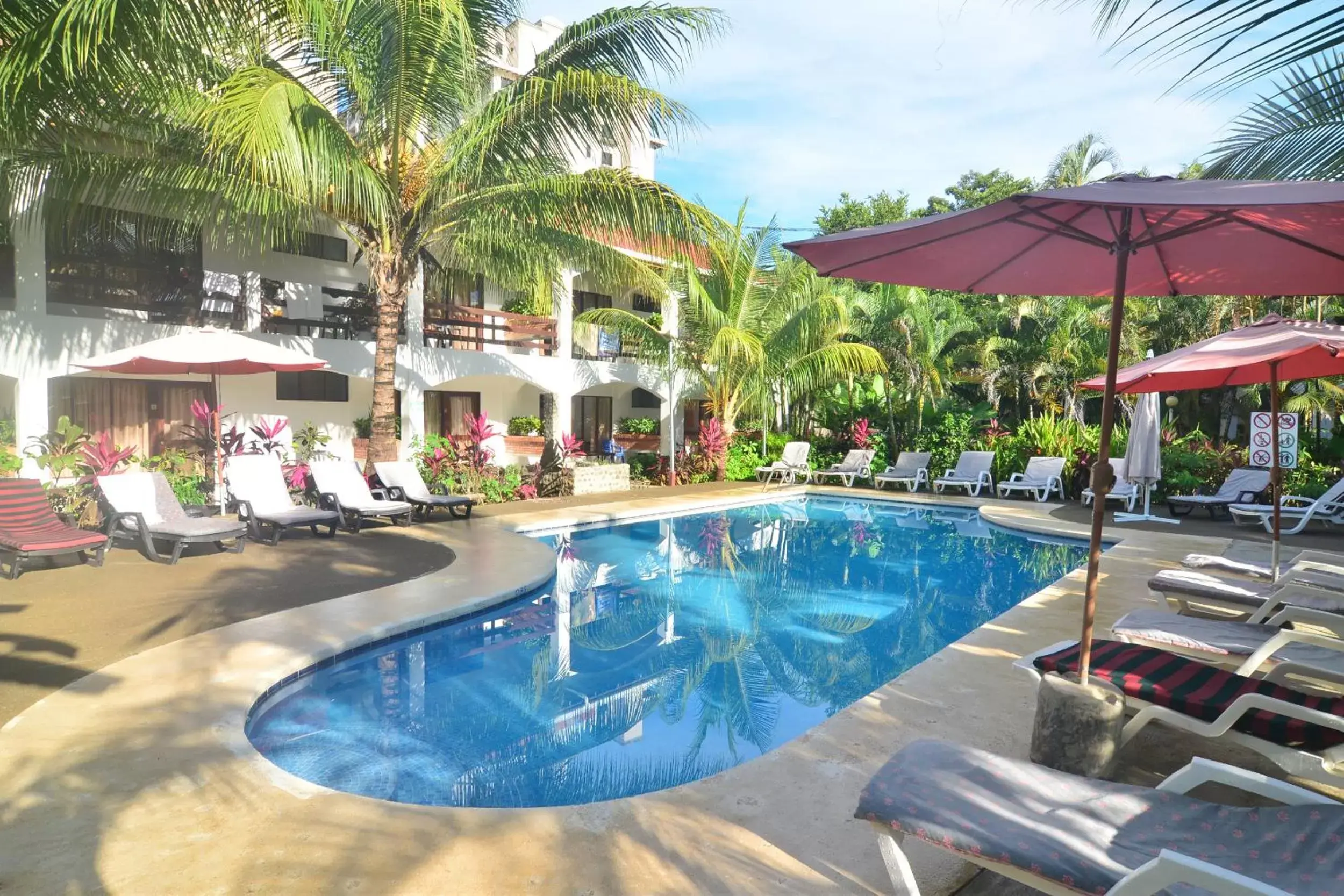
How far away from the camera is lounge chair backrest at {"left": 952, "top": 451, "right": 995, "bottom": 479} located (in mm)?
17125

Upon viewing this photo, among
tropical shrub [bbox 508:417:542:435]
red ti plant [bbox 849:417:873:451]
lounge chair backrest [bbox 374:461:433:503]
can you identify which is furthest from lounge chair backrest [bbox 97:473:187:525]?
red ti plant [bbox 849:417:873:451]

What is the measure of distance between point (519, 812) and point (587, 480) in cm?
1311

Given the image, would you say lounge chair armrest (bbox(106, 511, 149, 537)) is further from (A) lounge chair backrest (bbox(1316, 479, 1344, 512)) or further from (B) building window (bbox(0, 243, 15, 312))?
(A) lounge chair backrest (bbox(1316, 479, 1344, 512))

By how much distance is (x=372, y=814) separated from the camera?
3.43 metres

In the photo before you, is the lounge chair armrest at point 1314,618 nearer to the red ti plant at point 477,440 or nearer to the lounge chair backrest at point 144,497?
the lounge chair backrest at point 144,497

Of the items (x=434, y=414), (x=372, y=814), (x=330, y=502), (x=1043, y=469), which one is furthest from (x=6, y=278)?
(x=1043, y=469)

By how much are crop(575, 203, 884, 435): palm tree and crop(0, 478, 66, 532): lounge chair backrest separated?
11.2 meters

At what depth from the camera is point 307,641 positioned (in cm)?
584

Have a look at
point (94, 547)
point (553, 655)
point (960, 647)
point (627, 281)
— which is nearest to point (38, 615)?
point (94, 547)

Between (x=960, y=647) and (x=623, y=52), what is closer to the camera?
(x=960, y=647)

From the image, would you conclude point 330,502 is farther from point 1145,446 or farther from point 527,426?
point 1145,446

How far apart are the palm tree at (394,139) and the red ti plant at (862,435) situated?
355 inches

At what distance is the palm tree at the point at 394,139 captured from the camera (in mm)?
9008

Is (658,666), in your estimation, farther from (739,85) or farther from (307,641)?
(739,85)
